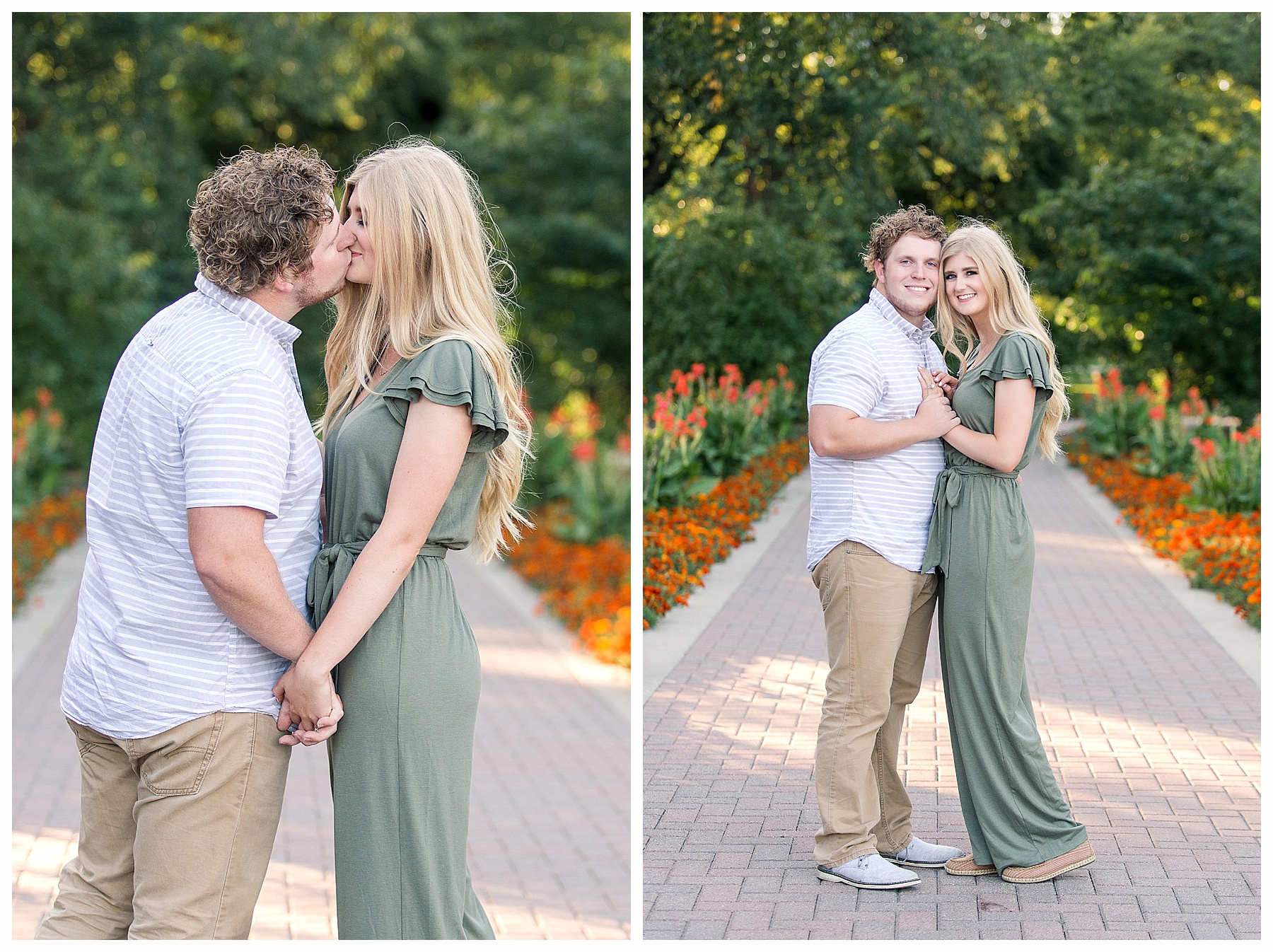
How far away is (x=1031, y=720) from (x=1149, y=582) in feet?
15.6

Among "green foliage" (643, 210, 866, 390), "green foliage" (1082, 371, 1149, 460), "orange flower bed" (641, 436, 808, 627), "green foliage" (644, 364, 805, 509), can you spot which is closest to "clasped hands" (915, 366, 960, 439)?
"orange flower bed" (641, 436, 808, 627)

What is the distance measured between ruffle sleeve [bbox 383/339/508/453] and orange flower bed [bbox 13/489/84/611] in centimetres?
682

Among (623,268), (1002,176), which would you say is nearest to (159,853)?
(1002,176)

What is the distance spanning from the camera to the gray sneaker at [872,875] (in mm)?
3203

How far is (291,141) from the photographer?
19172 mm

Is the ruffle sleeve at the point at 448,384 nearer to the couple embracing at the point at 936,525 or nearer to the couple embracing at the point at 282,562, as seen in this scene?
the couple embracing at the point at 282,562

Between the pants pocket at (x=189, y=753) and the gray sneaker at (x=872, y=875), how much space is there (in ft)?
5.67

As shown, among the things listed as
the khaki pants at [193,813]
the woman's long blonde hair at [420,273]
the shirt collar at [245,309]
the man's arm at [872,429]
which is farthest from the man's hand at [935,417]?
the khaki pants at [193,813]

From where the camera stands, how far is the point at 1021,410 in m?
3.08

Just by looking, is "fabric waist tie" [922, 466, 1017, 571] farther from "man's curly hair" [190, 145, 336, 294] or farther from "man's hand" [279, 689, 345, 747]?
"man's curly hair" [190, 145, 336, 294]

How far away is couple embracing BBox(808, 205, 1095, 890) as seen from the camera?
10.2 ft

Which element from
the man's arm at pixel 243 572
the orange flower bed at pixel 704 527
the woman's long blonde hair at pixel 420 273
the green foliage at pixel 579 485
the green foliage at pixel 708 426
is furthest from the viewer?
the green foliage at pixel 579 485

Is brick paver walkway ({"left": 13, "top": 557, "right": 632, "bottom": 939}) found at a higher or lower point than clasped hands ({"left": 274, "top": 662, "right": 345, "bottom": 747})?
lower

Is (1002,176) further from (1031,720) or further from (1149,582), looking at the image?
(1031,720)
